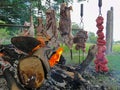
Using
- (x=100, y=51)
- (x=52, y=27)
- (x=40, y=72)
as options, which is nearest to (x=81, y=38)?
(x=100, y=51)

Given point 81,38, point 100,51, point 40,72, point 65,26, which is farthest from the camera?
point 100,51

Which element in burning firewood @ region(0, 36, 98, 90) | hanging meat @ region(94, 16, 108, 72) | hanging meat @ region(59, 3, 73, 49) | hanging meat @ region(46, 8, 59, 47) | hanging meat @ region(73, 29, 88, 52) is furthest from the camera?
hanging meat @ region(94, 16, 108, 72)

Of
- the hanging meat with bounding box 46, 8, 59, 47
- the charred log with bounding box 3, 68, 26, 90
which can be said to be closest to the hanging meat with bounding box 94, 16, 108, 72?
the hanging meat with bounding box 46, 8, 59, 47

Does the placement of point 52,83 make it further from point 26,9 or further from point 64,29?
point 26,9

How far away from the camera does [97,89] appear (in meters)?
3.62

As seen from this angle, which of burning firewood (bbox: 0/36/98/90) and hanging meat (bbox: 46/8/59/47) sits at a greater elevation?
hanging meat (bbox: 46/8/59/47)

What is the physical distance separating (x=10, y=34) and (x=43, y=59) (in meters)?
3.09

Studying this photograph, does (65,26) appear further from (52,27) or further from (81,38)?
(81,38)

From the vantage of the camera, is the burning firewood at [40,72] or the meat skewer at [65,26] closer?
the burning firewood at [40,72]

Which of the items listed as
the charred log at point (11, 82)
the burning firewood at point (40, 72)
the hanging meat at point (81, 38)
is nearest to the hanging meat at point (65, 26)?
the hanging meat at point (81, 38)

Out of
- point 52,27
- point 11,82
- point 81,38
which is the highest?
point 52,27

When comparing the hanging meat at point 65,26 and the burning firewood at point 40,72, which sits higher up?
the hanging meat at point 65,26

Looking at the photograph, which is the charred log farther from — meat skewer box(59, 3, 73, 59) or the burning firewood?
meat skewer box(59, 3, 73, 59)

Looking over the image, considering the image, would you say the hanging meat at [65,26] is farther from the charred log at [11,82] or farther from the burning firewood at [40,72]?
the charred log at [11,82]
